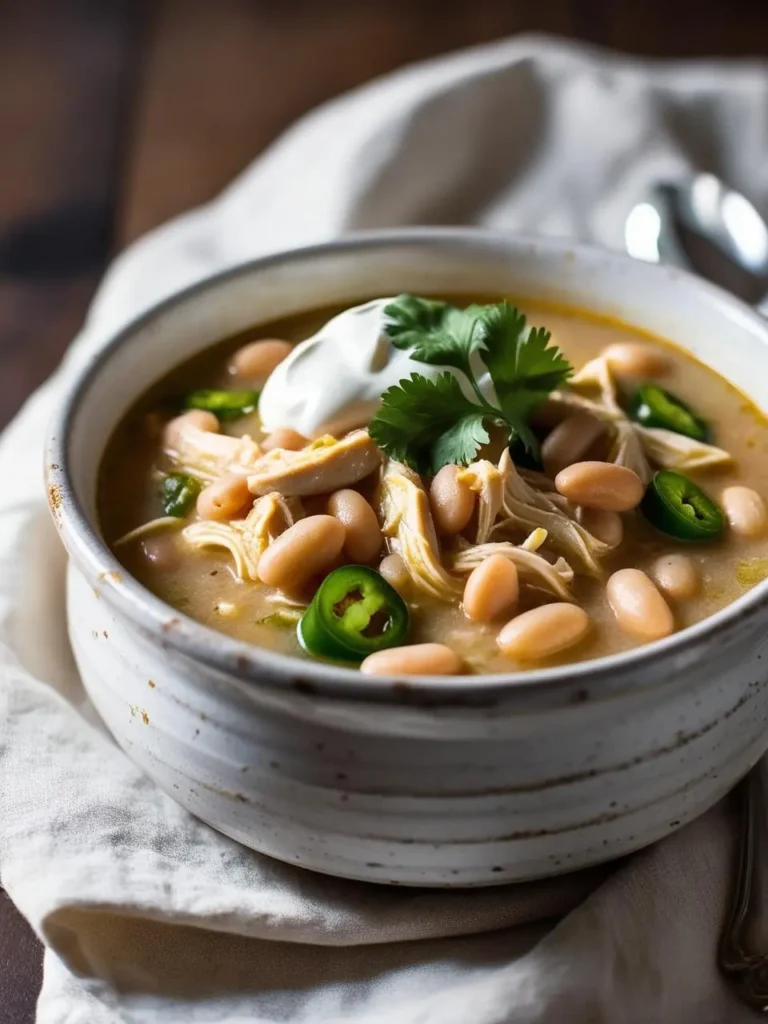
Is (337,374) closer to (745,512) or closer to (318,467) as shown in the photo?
(318,467)

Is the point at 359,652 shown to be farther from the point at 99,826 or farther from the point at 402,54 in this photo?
the point at 402,54

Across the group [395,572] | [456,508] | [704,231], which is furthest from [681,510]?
[704,231]

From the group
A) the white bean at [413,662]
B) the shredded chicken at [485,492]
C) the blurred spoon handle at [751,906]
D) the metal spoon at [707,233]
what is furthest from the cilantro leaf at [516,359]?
the metal spoon at [707,233]

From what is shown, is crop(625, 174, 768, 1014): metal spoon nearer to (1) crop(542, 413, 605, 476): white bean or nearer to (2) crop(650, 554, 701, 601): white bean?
(1) crop(542, 413, 605, 476): white bean

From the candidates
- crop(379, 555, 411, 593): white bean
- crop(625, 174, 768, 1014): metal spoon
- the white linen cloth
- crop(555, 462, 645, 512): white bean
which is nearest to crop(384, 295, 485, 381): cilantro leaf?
crop(555, 462, 645, 512): white bean

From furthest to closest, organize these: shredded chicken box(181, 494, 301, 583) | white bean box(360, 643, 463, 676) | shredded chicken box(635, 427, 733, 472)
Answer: shredded chicken box(635, 427, 733, 472) < shredded chicken box(181, 494, 301, 583) < white bean box(360, 643, 463, 676)
